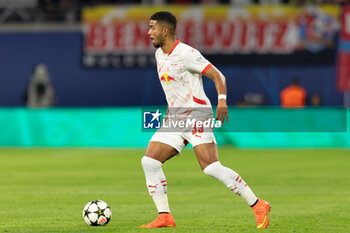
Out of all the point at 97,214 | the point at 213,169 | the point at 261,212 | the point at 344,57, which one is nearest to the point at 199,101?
the point at 213,169

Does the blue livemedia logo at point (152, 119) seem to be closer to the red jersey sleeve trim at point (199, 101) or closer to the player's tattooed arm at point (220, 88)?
the red jersey sleeve trim at point (199, 101)

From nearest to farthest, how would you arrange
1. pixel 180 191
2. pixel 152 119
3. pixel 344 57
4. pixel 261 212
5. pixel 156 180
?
pixel 261 212 < pixel 156 180 < pixel 152 119 < pixel 180 191 < pixel 344 57

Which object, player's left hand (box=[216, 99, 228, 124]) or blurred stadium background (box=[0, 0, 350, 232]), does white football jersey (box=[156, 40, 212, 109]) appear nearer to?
player's left hand (box=[216, 99, 228, 124])

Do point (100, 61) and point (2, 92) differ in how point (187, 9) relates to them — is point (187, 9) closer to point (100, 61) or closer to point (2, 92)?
point (100, 61)

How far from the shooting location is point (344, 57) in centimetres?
2864

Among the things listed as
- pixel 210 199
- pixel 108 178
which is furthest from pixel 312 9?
pixel 210 199

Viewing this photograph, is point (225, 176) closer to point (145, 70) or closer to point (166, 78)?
point (166, 78)

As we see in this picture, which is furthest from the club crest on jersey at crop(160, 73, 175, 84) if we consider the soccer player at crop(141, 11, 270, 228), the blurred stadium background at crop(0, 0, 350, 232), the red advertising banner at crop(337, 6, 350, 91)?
the red advertising banner at crop(337, 6, 350, 91)

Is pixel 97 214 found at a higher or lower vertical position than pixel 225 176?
lower

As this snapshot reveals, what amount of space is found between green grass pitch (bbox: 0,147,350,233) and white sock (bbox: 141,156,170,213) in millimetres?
313

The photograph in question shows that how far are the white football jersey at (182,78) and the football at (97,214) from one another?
1377 millimetres

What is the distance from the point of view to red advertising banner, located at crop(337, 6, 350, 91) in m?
28.3

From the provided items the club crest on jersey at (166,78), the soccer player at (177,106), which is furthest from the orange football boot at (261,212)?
the club crest on jersey at (166,78)

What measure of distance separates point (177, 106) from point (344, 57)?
68.3 ft
